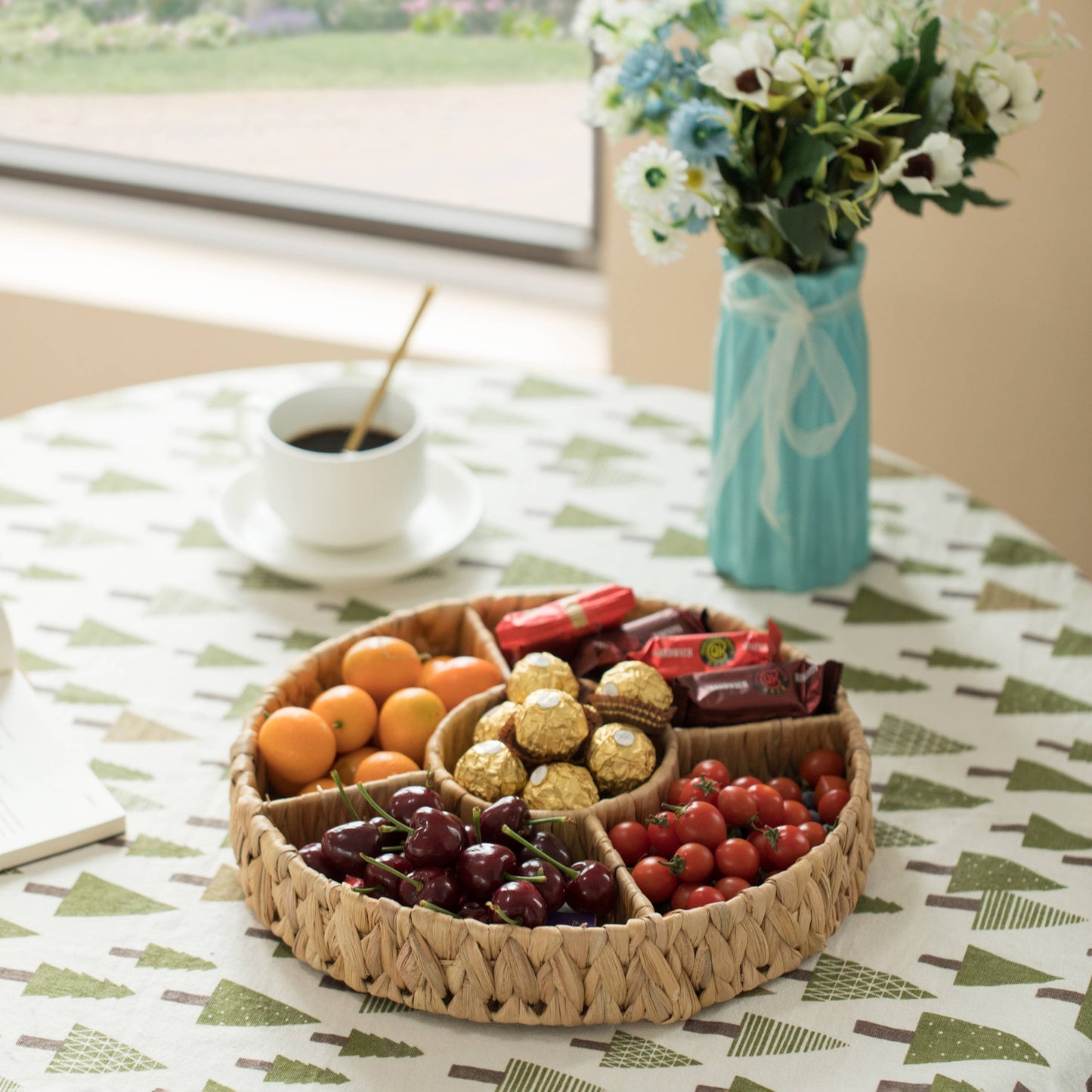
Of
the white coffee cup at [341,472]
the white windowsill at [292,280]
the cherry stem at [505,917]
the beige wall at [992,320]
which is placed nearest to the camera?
the cherry stem at [505,917]

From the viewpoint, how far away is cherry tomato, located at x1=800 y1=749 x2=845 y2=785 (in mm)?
1055

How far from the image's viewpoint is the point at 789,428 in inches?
50.8

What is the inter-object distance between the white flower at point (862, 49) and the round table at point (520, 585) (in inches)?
19.3

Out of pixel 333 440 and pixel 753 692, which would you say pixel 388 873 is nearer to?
pixel 753 692

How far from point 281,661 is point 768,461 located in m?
0.49

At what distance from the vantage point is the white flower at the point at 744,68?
1.10 metres

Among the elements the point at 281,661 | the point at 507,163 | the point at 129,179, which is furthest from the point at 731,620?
the point at 129,179

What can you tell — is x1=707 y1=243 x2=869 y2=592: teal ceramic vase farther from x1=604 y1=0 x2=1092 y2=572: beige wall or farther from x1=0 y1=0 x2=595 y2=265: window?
x1=0 y1=0 x2=595 y2=265: window

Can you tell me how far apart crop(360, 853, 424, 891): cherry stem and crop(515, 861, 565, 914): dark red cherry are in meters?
0.06

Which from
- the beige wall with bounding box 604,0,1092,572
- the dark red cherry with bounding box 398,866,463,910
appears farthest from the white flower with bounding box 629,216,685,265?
the beige wall with bounding box 604,0,1092,572

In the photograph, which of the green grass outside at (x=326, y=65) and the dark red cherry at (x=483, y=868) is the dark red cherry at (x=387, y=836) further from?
the green grass outside at (x=326, y=65)

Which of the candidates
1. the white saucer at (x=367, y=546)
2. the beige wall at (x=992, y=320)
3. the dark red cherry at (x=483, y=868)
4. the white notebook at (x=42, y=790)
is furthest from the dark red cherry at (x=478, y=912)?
the beige wall at (x=992, y=320)

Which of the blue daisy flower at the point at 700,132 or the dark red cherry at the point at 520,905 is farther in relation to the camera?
the blue daisy flower at the point at 700,132

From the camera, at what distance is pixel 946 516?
1.47 m
